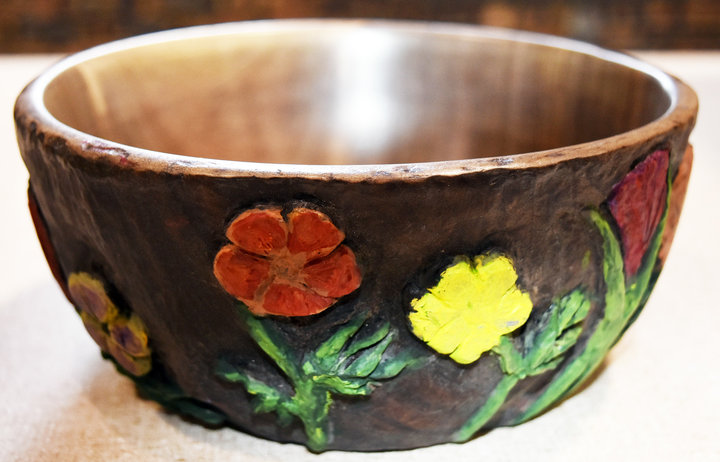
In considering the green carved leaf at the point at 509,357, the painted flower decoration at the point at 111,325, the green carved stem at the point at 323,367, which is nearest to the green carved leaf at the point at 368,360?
the green carved stem at the point at 323,367

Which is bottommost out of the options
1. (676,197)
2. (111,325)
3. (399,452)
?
(399,452)

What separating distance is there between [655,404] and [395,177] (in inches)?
19.3

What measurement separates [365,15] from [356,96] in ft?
2.25

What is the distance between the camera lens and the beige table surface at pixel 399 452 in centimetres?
82

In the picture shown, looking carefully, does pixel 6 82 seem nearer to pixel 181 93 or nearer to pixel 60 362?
pixel 181 93

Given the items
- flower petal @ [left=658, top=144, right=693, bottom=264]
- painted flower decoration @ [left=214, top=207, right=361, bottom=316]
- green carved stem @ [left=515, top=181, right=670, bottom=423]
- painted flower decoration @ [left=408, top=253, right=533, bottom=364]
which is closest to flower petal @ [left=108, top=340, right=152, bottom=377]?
painted flower decoration @ [left=214, top=207, right=361, bottom=316]

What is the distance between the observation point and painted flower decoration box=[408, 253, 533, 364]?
0.68 metres

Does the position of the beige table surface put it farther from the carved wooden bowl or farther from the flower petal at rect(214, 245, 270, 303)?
the flower petal at rect(214, 245, 270, 303)

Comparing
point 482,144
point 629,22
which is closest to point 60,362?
point 482,144

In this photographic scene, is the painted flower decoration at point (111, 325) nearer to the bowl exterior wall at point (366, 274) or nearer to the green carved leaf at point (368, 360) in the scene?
the bowl exterior wall at point (366, 274)

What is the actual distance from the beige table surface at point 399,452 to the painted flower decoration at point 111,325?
0.31ft

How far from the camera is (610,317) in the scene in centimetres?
80

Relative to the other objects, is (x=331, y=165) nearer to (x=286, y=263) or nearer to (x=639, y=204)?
(x=286, y=263)

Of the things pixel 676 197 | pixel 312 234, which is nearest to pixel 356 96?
pixel 676 197
